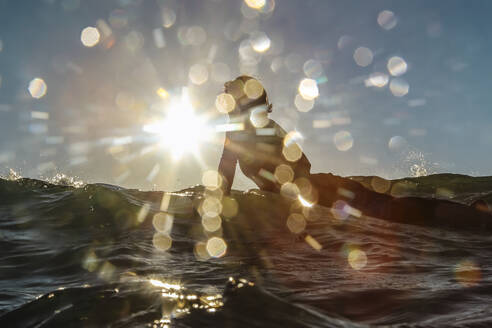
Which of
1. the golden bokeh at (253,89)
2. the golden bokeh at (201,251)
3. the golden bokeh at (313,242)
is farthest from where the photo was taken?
the golden bokeh at (253,89)

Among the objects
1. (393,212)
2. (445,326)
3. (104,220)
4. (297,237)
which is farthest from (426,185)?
(445,326)

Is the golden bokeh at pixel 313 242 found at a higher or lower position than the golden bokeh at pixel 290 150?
lower

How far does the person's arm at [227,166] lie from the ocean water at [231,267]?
12.9 inches

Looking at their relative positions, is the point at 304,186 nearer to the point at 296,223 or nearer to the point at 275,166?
the point at 275,166

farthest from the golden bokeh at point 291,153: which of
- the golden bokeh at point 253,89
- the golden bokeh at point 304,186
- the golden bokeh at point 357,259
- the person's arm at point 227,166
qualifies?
the golden bokeh at point 357,259

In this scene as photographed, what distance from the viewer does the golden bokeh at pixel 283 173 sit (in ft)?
23.0

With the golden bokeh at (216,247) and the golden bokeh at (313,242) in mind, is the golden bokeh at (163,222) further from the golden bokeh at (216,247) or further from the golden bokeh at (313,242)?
the golden bokeh at (313,242)

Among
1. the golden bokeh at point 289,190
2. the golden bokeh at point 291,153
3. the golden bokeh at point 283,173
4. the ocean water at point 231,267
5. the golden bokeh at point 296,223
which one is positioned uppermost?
the golden bokeh at point 291,153

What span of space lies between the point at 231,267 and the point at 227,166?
133 inches

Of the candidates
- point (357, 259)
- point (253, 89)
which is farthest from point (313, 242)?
point (253, 89)

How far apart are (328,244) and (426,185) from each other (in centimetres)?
1240

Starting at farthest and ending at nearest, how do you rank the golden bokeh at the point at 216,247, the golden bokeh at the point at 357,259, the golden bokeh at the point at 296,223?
the golden bokeh at the point at 296,223
the golden bokeh at the point at 216,247
the golden bokeh at the point at 357,259

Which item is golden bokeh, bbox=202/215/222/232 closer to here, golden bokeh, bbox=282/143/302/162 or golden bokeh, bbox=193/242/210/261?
golden bokeh, bbox=193/242/210/261

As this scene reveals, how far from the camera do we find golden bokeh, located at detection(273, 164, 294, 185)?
23.0 ft
